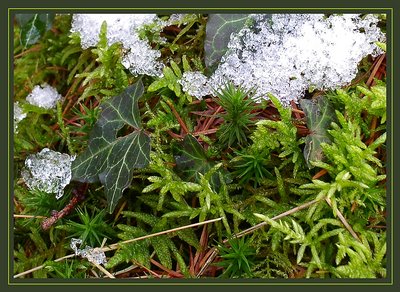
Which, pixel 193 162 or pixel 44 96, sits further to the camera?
pixel 44 96

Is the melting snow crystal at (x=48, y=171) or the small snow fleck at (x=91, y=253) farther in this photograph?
the melting snow crystal at (x=48, y=171)

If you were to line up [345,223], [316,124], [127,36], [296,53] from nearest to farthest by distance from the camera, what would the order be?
1. [345,223]
2. [316,124]
3. [296,53]
4. [127,36]

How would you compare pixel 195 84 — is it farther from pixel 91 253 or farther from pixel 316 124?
pixel 91 253

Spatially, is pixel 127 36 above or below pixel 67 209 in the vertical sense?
above

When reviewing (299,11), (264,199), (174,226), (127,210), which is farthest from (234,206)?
(299,11)

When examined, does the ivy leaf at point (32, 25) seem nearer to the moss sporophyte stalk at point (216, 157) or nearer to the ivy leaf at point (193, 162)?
the moss sporophyte stalk at point (216, 157)

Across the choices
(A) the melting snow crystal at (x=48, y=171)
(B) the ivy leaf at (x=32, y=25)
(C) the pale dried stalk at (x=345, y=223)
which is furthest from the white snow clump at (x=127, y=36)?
(C) the pale dried stalk at (x=345, y=223)

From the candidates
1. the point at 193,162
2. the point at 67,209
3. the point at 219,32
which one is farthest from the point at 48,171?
the point at 219,32

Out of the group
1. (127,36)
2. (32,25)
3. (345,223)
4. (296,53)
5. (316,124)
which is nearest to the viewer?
(345,223)
